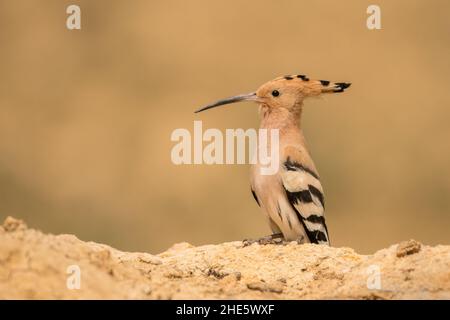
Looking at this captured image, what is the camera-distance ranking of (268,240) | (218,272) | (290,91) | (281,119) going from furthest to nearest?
(290,91) < (281,119) < (268,240) < (218,272)

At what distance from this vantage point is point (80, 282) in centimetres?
429

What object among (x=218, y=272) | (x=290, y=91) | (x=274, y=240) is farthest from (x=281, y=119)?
(x=218, y=272)

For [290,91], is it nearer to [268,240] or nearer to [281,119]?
[281,119]

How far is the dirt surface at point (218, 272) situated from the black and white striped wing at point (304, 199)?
→ 41cm

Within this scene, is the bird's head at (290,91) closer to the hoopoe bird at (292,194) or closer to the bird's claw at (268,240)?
the hoopoe bird at (292,194)

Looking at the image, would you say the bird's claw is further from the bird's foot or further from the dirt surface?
the dirt surface

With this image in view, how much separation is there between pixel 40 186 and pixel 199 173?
2027 millimetres

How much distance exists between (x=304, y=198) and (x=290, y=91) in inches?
34.5

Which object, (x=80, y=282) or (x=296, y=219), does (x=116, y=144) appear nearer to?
(x=296, y=219)

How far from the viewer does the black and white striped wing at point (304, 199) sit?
6.40 meters

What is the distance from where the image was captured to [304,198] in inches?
253

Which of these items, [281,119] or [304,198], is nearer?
[304,198]

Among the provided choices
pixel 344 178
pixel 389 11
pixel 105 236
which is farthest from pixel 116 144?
pixel 389 11

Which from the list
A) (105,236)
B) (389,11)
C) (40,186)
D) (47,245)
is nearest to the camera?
(47,245)
